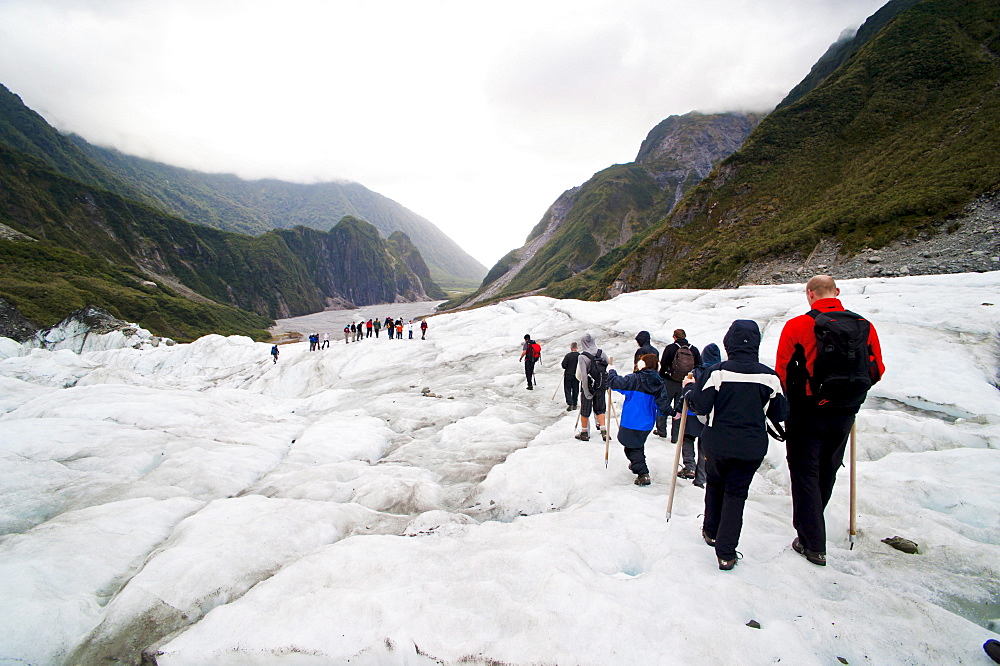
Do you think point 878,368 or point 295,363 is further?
point 295,363

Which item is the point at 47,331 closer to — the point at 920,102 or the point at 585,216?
the point at 920,102

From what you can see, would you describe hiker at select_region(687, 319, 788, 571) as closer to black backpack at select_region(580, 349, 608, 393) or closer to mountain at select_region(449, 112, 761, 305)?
black backpack at select_region(580, 349, 608, 393)

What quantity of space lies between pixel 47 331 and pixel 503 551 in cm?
10165

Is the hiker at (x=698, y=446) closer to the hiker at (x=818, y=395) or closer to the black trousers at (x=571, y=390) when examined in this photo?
the hiker at (x=818, y=395)

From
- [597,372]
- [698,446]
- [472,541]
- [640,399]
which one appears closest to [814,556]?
[640,399]

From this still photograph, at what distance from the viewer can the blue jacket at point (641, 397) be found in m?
6.61

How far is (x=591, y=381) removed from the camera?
929 cm

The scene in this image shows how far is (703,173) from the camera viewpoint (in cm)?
18450

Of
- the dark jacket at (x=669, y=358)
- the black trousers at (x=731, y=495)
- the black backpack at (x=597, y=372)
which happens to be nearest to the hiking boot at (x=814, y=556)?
the black trousers at (x=731, y=495)

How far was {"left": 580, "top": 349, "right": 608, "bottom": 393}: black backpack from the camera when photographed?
920cm

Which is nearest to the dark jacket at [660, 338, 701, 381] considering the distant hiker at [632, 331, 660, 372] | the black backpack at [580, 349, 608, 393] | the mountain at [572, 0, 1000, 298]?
the distant hiker at [632, 331, 660, 372]

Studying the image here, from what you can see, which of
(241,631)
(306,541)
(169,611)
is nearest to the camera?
(241,631)

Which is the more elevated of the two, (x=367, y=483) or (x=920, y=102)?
(x=920, y=102)

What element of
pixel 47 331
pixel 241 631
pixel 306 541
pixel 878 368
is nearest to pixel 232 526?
pixel 306 541
